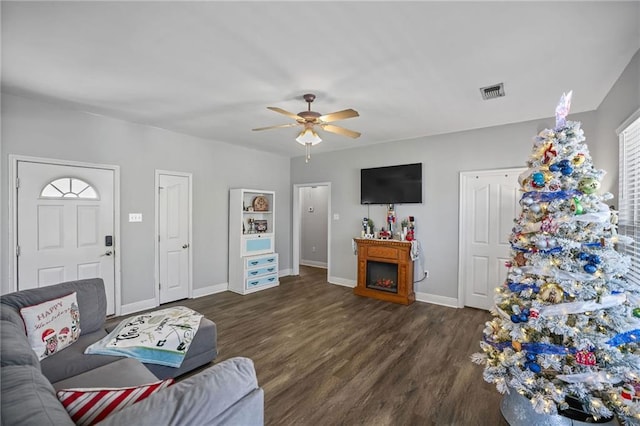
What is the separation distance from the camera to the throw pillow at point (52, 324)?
6.33 ft

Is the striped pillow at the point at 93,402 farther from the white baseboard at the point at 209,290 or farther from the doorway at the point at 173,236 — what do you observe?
the white baseboard at the point at 209,290

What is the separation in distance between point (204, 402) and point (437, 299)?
4254 mm

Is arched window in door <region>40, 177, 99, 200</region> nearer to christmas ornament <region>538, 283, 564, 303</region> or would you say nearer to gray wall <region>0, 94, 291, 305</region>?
gray wall <region>0, 94, 291, 305</region>

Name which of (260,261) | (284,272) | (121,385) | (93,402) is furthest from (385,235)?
(93,402)

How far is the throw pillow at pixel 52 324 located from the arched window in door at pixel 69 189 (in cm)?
186

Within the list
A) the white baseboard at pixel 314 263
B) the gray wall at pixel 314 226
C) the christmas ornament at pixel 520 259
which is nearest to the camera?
the christmas ornament at pixel 520 259

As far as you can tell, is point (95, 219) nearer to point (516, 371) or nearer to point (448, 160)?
point (516, 371)

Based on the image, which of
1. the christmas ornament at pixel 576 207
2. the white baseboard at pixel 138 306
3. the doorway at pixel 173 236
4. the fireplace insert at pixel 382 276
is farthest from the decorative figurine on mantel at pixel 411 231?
the white baseboard at pixel 138 306

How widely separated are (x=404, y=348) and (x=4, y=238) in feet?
14.4

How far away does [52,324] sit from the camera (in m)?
2.04

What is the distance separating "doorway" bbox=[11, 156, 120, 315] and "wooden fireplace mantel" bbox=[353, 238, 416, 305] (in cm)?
359

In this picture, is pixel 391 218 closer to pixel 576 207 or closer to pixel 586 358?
pixel 576 207

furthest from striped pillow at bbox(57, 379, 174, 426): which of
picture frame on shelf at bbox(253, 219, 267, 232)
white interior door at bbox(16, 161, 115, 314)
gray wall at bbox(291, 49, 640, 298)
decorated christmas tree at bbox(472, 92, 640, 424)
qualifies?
picture frame on shelf at bbox(253, 219, 267, 232)

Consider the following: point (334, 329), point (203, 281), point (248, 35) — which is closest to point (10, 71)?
point (248, 35)
